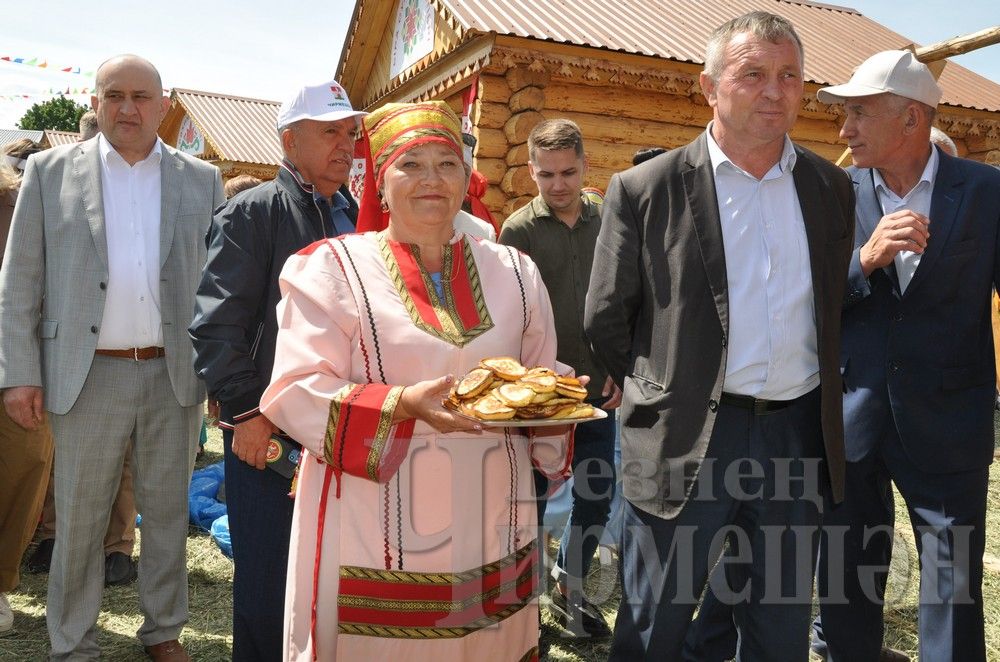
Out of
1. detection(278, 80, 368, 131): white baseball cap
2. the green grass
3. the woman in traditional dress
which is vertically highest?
detection(278, 80, 368, 131): white baseball cap

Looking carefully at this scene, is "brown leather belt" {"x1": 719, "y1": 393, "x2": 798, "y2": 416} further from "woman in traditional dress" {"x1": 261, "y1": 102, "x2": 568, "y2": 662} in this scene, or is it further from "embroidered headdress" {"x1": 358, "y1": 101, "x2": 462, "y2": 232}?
"embroidered headdress" {"x1": 358, "y1": 101, "x2": 462, "y2": 232}

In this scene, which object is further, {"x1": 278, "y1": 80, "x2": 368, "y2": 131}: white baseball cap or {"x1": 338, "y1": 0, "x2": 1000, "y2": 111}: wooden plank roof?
{"x1": 338, "y1": 0, "x2": 1000, "y2": 111}: wooden plank roof

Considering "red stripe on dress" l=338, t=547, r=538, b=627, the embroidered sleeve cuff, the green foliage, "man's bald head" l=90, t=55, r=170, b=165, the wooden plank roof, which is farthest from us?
the green foliage

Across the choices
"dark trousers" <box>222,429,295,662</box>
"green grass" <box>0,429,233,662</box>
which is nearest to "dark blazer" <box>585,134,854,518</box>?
"dark trousers" <box>222,429,295,662</box>

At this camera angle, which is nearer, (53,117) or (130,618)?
(130,618)

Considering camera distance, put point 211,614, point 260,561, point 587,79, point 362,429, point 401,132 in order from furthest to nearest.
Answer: point 587,79 → point 211,614 → point 260,561 → point 401,132 → point 362,429

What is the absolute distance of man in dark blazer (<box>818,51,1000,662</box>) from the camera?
9.62 feet

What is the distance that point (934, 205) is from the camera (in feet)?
9.73

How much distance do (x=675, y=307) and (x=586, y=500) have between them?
6.36ft

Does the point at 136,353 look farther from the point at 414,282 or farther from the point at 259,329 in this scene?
the point at 414,282

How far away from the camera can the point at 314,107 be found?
9.70ft

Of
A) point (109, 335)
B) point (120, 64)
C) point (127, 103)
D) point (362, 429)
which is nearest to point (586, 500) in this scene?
point (362, 429)

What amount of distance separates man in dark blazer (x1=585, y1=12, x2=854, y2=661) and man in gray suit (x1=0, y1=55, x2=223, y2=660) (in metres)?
2.01

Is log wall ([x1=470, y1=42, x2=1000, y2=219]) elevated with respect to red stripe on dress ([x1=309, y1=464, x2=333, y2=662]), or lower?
elevated
